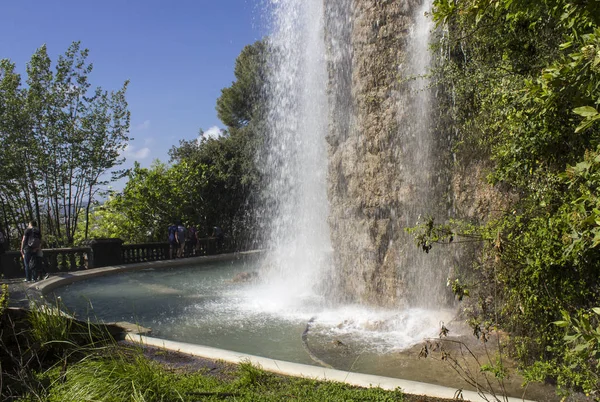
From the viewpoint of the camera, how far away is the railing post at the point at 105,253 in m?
17.7

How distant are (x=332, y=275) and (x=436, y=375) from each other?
5567 millimetres

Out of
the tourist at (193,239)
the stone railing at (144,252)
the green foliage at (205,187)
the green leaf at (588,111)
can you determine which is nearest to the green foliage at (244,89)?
the green foliage at (205,187)

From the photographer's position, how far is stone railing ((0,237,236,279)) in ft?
52.7

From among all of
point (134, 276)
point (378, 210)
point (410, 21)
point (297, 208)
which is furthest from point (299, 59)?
point (134, 276)

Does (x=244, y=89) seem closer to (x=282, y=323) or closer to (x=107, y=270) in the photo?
(x=107, y=270)

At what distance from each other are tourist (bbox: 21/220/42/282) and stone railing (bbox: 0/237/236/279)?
5.29ft

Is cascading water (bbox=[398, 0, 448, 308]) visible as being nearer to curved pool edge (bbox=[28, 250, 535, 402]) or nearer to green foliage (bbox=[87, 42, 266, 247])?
curved pool edge (bbox=[28, 250, 535, 402])

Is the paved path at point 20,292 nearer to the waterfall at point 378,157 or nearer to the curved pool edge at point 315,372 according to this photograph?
the curved pool edge at point 315,372

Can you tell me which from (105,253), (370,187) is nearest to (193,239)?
(105,253)

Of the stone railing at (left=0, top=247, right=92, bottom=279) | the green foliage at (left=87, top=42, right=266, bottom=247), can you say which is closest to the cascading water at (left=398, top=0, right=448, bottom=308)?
the stone railing at (left=0, top=247, right=92, bottom=279)

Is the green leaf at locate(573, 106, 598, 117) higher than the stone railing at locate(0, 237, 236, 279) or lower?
higher

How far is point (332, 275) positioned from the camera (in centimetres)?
1146

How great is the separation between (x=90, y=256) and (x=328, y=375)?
1459cm

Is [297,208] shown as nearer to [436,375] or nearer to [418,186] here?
[418,186]
